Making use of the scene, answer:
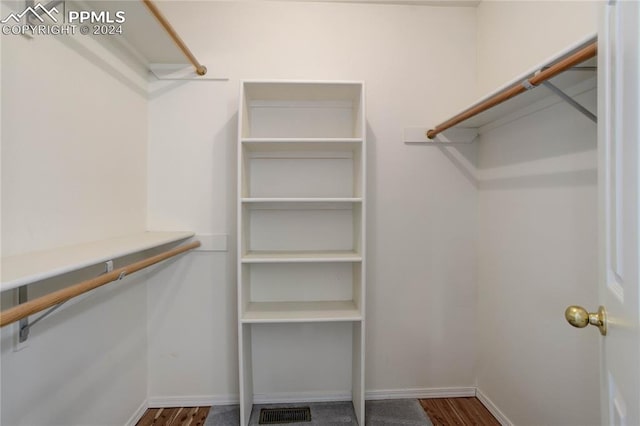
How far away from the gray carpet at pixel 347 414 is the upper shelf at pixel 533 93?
1.63 metres

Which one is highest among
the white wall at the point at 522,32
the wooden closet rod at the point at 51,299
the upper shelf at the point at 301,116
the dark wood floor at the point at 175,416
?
the white wall at the point at 522,32

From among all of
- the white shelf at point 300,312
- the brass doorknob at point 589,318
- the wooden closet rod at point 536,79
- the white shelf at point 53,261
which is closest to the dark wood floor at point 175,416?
the white shelf at point 300,312

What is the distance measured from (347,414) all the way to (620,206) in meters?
1.72

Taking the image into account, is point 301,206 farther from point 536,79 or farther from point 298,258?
point 536,79

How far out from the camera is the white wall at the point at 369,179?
6.10 ft

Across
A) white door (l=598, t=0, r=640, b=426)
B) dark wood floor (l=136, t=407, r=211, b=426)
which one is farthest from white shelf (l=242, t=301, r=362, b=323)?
white door (l=598, t=0, r=640, b=426)

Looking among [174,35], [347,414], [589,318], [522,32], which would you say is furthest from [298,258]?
[522,32]

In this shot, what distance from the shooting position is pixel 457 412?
1.82 meters

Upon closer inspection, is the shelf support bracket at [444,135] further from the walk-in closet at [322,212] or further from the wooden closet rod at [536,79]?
the wooden closet rod at [536,79]

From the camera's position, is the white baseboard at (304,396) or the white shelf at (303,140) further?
the white baseboard at (304,396)

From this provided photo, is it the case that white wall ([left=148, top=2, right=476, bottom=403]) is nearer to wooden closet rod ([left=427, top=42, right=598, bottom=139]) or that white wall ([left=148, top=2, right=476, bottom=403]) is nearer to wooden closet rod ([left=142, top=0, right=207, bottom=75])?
wooden closet rod ([left=142, top=0, right=207, bottom=75])

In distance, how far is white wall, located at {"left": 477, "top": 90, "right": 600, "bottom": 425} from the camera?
1216mm

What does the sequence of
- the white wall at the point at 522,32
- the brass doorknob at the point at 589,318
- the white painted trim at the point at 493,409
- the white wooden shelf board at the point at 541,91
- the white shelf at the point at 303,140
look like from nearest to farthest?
the brass doorknob at the point at 589,318
the white wooden shelf board at the point at 541,91
the white wall at the point at 522,32
the white shelf at the point at 303,140
the white painted trim at the point at 493,409

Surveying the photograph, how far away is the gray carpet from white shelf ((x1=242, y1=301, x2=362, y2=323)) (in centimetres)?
62
